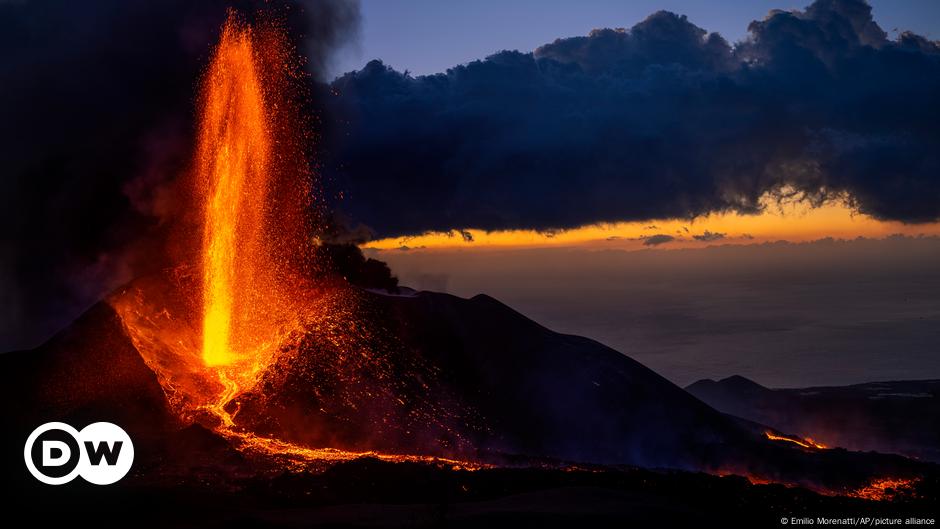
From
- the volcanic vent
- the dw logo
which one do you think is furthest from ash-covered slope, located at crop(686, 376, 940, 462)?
the dw logo

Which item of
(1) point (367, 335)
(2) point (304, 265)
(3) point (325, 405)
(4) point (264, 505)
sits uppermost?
(2) point (304, 265)

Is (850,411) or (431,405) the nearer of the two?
(431,405)

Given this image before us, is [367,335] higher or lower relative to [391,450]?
higher


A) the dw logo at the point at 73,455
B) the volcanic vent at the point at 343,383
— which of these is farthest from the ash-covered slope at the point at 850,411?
the dw logo at the point at 73,455

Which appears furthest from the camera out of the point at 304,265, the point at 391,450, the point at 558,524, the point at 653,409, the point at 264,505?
the point at 304,265

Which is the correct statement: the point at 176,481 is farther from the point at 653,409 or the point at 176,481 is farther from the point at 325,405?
the point at 653,409

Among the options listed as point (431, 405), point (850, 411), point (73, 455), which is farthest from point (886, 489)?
point (850, 411)

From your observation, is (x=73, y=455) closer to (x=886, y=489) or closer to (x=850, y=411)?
(x=886, y=489)

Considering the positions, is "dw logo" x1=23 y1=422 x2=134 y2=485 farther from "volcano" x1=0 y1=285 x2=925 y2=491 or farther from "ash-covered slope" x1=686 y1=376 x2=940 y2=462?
"ash-covered slope" x1=686 y1=376 x2=940 y2=462

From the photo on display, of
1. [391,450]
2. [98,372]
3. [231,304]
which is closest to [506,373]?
[391,450]
